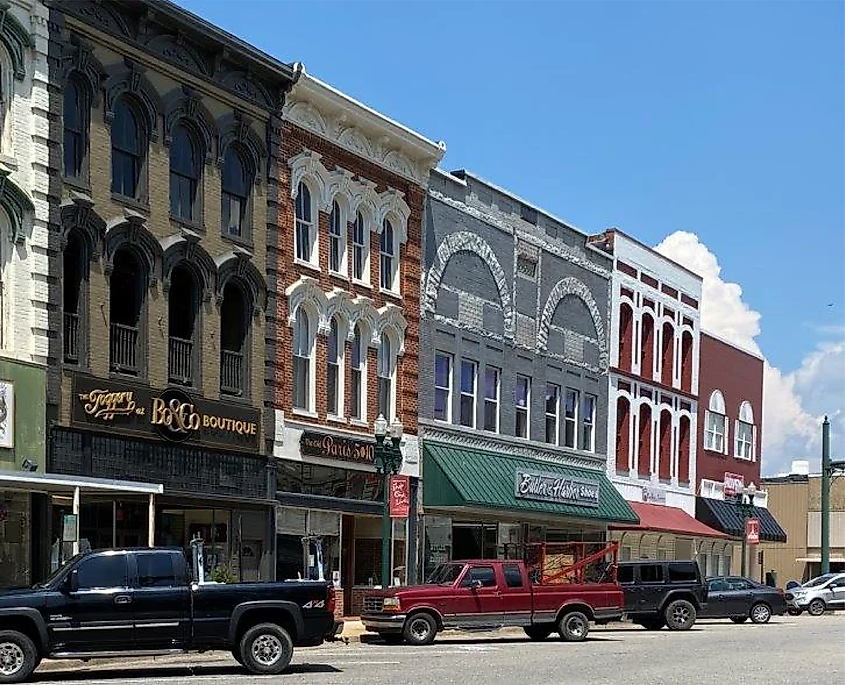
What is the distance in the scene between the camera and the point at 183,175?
2998 cm

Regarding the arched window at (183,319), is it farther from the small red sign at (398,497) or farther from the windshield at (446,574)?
the windshield at (446,574)

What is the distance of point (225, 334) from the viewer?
3150 cm

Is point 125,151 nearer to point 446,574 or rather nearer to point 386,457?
point 386,457

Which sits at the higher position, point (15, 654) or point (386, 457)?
point (386, 457)

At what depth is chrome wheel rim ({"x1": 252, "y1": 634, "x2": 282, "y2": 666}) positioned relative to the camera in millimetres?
20719

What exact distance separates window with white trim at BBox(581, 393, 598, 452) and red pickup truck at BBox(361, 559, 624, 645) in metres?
16.0

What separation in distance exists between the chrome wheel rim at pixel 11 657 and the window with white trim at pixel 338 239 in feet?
55.0

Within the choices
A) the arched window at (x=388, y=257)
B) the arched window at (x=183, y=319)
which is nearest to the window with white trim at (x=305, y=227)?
the arched window at (x=388, y=257)

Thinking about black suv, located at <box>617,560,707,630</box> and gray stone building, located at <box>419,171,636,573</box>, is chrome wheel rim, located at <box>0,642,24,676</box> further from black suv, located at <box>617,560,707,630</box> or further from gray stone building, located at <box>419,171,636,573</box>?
black suv, located at <box>617,560,707,630</box>

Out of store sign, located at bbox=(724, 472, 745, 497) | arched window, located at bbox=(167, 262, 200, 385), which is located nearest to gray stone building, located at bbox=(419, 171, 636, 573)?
arched window, located at bbox=(167, 262, 200, 385)

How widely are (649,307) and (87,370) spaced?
28.3 meters

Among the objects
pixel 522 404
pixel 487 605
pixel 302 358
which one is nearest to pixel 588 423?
pixel 522 404

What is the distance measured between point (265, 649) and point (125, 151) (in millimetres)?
11615

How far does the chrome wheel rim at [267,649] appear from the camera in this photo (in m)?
20.7
